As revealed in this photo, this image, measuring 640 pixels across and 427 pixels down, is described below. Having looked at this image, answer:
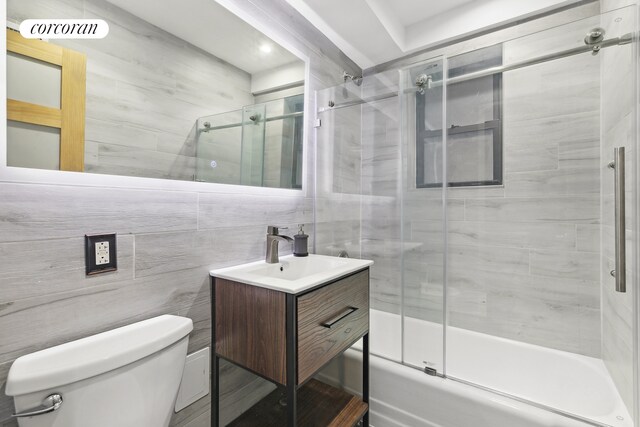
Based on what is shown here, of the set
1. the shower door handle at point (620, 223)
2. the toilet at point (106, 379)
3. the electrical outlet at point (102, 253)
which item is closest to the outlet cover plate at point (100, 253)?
the electrical outlet at point (102, 253)

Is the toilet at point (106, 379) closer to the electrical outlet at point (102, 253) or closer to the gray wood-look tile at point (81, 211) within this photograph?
the electrical outlet at point (102, 253)

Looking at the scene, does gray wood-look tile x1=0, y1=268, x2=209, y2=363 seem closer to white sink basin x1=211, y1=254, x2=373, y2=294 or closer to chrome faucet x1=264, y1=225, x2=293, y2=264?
white sink basin x1=211, y1=254, x2=373, y2=294

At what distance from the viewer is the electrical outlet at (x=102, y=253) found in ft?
2.91

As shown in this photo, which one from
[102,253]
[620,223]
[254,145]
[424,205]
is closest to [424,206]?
[424,205]

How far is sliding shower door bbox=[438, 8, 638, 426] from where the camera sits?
4.67ft

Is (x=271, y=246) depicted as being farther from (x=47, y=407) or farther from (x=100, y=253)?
(x=47, y=407)

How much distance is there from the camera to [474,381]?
145cm

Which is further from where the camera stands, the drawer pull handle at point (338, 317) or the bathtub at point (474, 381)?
the bathtub at point (474, 381)

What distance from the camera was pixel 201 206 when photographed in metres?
1.19

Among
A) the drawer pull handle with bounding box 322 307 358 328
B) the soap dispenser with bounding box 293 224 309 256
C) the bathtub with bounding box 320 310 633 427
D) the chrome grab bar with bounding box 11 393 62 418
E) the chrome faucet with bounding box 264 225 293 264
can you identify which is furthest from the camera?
the soap dispenser with bounding box 293 224 309 256

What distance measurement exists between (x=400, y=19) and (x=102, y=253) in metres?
2.38

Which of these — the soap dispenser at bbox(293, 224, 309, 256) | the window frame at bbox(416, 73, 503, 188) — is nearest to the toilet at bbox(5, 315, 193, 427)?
the soap dispenser at bbox(293, 224, 309, 256)

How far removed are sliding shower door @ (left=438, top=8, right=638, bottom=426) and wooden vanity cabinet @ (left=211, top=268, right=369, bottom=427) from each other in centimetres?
59

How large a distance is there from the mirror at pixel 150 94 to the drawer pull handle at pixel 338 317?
75cm
